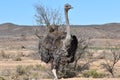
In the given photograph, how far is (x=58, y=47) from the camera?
20891 millimetres

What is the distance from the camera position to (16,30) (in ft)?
554

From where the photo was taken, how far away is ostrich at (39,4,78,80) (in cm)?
2045

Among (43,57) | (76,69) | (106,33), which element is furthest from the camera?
(106,33)

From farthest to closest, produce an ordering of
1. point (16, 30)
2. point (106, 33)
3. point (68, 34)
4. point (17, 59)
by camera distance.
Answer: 1. point (16, 30)
2. point (106, 33)
3. point (17, 59)
4. point (68, 34)

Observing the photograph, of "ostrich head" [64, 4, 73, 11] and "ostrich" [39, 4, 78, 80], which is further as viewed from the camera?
"ostrich head" [64, 4, 73, 11]

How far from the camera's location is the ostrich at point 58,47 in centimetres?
2045

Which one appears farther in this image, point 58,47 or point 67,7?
point 67,7

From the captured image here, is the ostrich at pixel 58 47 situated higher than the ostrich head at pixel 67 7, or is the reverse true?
the ostrich head at pixel 67 7

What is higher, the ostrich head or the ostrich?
the ostrich head

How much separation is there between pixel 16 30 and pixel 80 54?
141 metres

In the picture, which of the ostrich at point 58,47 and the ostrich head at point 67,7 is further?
the ostrich head at point 67,7

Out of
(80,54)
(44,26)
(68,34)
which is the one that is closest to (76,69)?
(80,54)

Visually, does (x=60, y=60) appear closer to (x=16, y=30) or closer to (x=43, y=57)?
(x=43, y=57)

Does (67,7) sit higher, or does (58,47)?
(67,7)
